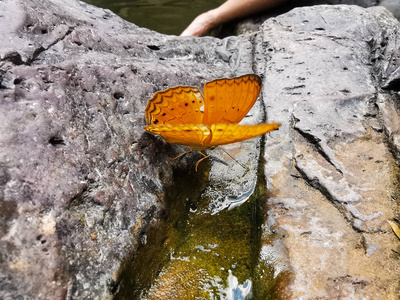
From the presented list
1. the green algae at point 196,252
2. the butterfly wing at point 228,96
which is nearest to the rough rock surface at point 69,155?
the green algae at point 196,252

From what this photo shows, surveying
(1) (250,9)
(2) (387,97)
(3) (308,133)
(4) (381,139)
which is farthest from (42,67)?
(1) (250,9)

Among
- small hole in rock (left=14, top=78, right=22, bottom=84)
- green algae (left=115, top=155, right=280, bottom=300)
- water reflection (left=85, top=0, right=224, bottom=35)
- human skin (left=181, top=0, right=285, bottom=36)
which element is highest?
small hole in rock (left=14, top=78, right=22, bottom=84)

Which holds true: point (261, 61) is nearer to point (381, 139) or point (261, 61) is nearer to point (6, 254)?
point (381, 139)

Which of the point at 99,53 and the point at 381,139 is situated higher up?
the point at 99,53

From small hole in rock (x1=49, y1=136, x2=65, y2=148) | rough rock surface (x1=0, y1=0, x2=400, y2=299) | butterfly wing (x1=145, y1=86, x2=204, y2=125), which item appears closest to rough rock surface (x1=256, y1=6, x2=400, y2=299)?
rough rock surface (x1=0, y1=0, x2=400, y2=299)

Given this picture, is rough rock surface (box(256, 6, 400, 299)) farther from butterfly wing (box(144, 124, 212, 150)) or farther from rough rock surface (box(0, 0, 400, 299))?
butterfly wing (box(144, 124, 212, 150))
